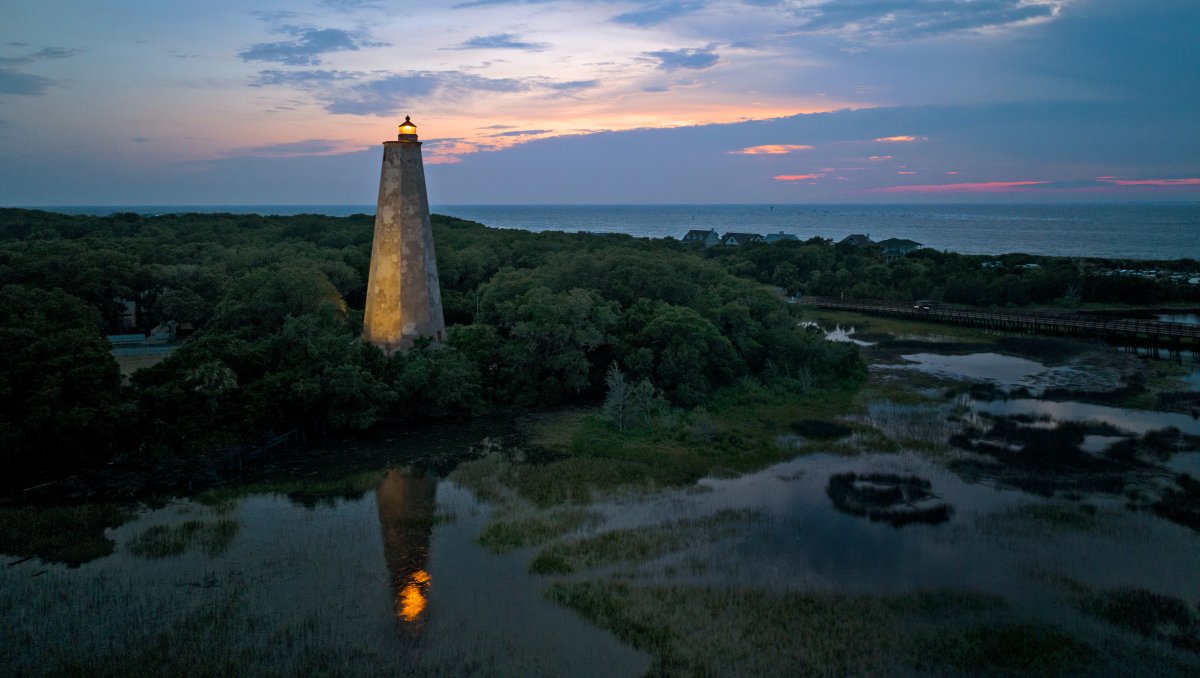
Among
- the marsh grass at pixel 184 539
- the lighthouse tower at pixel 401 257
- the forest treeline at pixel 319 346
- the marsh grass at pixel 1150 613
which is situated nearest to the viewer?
the marsh grass at pixel 1150 613

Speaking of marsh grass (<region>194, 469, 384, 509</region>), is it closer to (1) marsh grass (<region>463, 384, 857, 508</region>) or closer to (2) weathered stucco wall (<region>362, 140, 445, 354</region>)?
(1) marsh grass (<region>463, 384, 857, 508</region>)

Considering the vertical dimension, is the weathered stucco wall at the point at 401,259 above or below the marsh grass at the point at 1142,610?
above

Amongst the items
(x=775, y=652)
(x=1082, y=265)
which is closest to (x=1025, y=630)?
(x=775, y=652)

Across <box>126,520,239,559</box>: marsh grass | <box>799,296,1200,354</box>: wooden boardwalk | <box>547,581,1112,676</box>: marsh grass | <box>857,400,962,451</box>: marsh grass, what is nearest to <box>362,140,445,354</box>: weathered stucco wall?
<box>126,520,239,559</box>: marsh grass

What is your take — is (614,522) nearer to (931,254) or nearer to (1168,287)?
(1168,287)

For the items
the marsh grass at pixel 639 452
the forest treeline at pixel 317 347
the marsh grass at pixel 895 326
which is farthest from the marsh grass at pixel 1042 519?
the marsh grass at pixel 895 326

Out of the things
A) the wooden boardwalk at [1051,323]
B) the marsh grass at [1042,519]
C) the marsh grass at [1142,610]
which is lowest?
the marsh grass at [1142,610]

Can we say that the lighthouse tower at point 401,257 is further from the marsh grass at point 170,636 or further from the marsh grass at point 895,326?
the marsh grass at point 895,326
